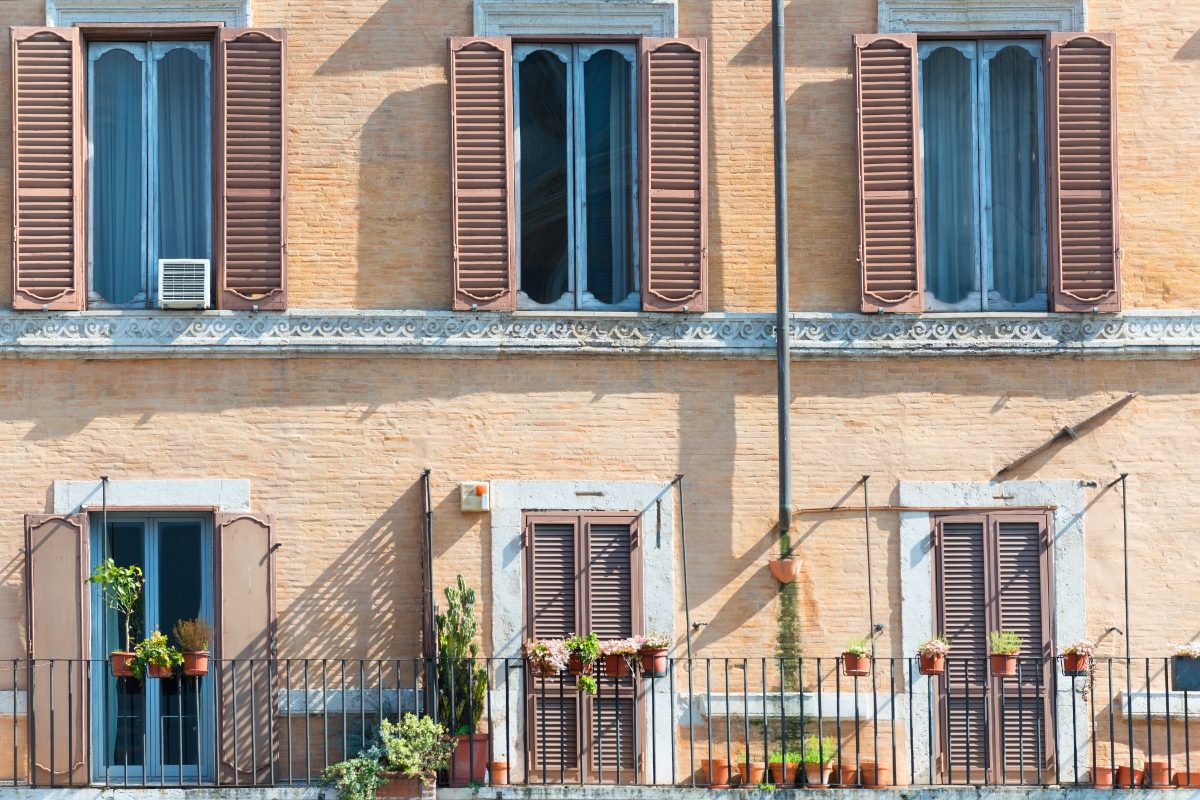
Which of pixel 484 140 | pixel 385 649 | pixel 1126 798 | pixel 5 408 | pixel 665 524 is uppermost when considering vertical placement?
pixel 484 140

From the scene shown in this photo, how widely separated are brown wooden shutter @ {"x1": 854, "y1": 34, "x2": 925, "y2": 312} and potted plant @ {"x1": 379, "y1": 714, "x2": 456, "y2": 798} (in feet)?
15.0

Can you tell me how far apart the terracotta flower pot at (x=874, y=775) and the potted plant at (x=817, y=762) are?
0.24 m

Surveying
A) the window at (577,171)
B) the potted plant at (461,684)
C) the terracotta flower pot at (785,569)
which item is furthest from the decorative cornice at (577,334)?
the potted plant at (461,684)

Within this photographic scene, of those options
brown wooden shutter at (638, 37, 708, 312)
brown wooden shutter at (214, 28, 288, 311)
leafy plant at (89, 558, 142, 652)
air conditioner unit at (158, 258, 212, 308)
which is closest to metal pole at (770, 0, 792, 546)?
brown wooden shutter at (638, 37, 708, 312)

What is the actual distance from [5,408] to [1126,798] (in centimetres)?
855

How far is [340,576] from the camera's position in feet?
47.3

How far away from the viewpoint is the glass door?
14.4 meters

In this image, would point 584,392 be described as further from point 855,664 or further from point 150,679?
point 150,679

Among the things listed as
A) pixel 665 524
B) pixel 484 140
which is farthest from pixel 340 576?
pixel 484 140

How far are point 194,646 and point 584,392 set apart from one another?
337cm

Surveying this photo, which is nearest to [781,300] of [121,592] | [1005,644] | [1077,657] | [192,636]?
[1005,644]

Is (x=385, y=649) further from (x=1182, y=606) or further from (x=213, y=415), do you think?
(x=1182, y=606)

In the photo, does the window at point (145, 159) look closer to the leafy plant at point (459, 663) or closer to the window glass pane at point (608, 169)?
the window glass pane at point (608, 169)

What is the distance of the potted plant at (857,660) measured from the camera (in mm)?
13995
